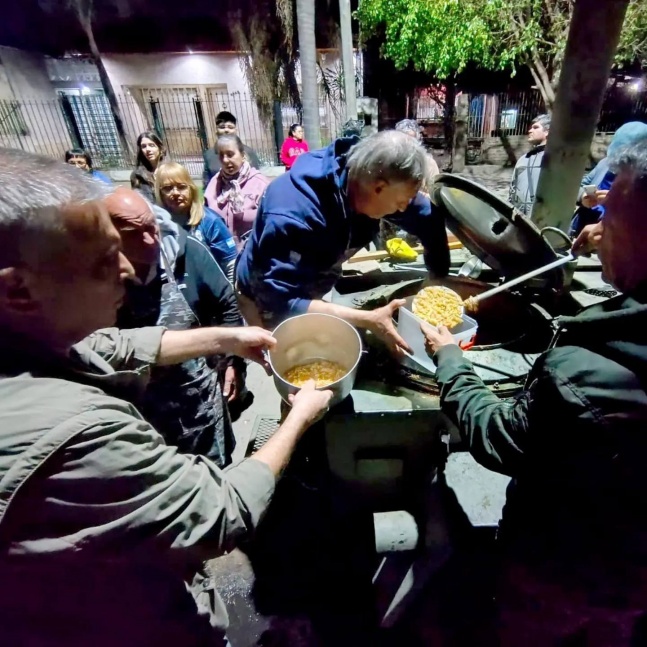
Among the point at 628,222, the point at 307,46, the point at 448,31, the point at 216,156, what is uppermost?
the point at 448,31

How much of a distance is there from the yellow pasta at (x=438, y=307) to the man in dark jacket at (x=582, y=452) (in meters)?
0.11

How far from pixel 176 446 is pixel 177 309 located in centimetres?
94

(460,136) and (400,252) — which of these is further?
(460,136)

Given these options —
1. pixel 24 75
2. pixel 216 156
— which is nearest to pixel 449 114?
pixel 216 156

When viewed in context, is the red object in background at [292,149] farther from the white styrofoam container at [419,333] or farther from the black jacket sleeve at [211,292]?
the white styrofoam container at [419,333]

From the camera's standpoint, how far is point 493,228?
2.17 metres

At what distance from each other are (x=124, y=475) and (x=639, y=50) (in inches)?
586

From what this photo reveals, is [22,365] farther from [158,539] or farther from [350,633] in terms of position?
[350,633]

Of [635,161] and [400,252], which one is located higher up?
[635,161]

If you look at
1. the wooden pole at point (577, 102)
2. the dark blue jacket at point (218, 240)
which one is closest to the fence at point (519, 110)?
the wooden pole at point (577, 102)

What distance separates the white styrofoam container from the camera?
1.75 meters

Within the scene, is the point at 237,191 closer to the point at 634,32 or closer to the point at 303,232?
the point at 303,232

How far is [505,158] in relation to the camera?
13180mm

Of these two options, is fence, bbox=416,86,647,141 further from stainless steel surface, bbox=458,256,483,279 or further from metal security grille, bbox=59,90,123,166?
stainless steel surface, bbox=458,256,483,279
